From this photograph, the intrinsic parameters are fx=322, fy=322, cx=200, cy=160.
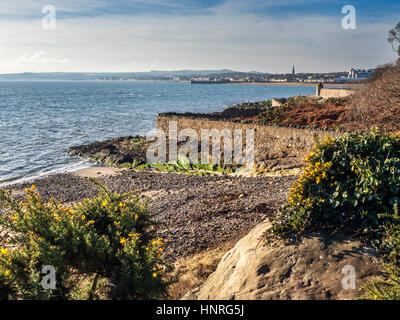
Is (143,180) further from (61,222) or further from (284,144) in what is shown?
(61,222)

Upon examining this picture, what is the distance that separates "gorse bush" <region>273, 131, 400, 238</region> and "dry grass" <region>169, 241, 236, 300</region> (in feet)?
11.8

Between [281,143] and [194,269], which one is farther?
[281,143]

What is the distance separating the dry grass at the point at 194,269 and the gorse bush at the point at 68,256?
297 cm

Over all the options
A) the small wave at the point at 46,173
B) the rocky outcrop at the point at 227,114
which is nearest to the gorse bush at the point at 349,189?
the rocky outcrop at the point at 227,114

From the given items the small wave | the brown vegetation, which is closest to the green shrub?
the brown vegetation

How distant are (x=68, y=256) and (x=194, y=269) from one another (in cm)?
509

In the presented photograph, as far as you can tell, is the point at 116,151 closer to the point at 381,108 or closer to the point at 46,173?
the point at 46,173

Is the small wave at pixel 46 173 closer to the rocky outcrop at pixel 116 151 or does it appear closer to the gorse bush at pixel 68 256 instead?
the rocky outcrop at pixel 116 151

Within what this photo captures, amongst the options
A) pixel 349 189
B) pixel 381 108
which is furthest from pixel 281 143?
pixel 349 189

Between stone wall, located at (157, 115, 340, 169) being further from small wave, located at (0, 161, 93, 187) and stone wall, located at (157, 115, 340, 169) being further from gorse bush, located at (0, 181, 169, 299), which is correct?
gorse bush, located at (0, 181, 169, 299)

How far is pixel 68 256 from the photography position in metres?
5.38

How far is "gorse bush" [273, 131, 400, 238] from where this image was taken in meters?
6.01

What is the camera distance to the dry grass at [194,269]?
875 centimetres
